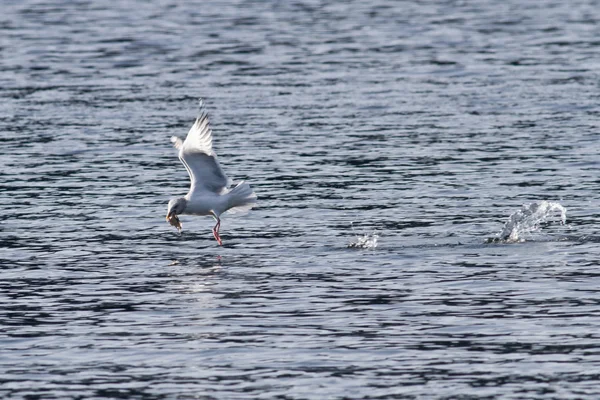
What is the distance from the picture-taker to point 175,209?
21.6 meters

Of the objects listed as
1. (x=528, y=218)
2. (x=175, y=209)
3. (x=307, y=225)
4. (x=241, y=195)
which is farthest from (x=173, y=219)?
(x=528, y=218)

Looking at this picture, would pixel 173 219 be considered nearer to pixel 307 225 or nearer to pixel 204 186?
pixel 204 186

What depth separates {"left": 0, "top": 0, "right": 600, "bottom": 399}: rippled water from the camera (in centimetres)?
1542

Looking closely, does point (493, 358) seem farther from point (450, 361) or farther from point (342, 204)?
point (342, 204)

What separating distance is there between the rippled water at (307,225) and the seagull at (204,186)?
0.62 m

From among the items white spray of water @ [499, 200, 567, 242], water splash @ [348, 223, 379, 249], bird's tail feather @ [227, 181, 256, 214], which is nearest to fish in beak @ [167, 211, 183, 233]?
bird's tail feather @ [227, 181, 256, 214]

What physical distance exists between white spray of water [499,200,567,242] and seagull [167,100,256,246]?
12.5 ft

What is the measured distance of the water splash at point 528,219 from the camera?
71.8ft

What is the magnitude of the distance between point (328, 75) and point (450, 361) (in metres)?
27.5

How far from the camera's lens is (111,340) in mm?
16531

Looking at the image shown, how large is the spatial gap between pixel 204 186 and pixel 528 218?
4946 millimetres

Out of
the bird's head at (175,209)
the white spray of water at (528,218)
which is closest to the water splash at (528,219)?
the white spray of water at (528,218)

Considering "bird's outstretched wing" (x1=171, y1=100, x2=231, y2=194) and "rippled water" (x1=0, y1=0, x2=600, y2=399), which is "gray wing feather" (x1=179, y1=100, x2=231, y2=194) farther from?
"rippled water" (x1=0, y1=0, x2=600, y2=399)

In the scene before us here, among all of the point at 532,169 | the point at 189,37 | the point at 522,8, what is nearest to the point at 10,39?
the point at 189,37
